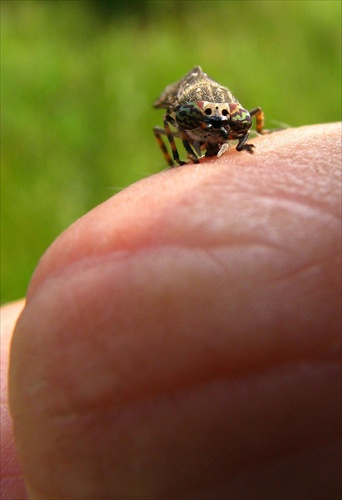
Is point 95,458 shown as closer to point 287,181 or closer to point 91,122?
point 287,181

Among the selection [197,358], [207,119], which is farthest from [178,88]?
[197,358]

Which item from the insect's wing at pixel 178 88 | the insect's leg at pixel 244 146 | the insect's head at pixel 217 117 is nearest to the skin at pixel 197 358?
the insect's leg at pixel 244 146

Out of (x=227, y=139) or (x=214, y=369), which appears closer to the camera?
(x=214, y=369)

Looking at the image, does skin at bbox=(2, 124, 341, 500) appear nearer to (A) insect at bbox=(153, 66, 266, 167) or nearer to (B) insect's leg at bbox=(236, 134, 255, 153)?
(B) insect's leg at bbox=(236, 134, 255, 153)

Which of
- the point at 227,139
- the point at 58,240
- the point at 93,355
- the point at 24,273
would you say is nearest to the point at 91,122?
the point at 24,273

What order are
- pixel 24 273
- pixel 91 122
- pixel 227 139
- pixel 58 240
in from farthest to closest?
1. pixel 91 122
2. pixel 24 273
3. pixel 227 139
4. pixel 58 240

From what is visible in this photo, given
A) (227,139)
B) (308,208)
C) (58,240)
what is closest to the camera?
(308,208)
